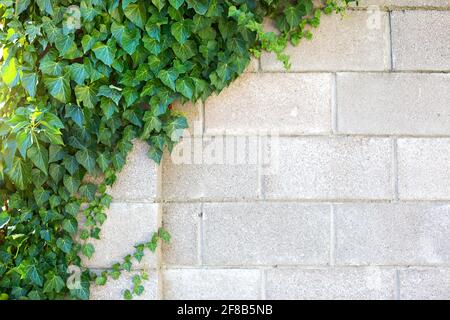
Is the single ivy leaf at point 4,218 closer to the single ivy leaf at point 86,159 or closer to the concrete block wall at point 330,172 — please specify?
the single ivy leaf at point 86,159

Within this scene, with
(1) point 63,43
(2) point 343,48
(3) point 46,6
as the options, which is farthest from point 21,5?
(2) point 343,48

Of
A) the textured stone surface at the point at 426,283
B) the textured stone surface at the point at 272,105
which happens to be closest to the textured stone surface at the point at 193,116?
the textured stone surface at the point at 272,105

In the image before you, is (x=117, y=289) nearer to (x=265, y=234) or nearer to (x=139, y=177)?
(x=139, y=177)

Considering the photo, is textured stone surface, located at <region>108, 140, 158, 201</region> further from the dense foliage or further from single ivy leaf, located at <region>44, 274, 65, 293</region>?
single ivy leaf, located at <region>44, 274, 65, 293</region>

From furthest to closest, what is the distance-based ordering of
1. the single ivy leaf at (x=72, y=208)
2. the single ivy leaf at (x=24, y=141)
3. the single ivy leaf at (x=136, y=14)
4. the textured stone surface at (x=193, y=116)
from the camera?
the textured stone surface at (x=193, y=116) < the single ivy leaf at (x=72, y=208) < the single ivy leaf at (x=136, y=14) < the single ivy leaf at (x=24, y=141)

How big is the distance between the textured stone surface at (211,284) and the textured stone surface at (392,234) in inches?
14.1

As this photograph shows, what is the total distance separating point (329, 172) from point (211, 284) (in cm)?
64

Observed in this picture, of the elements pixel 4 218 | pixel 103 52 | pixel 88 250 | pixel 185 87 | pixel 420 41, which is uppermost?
pixel 420 41

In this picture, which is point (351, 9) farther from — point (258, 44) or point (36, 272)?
point (36, 272)

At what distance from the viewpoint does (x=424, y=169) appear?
80.5 inches

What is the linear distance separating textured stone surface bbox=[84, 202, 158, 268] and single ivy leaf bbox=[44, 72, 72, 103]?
0.44 m

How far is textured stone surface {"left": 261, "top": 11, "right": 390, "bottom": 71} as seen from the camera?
204cm

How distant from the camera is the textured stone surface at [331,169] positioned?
2039 millimetres

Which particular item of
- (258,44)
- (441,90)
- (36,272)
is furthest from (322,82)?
(36,272)
